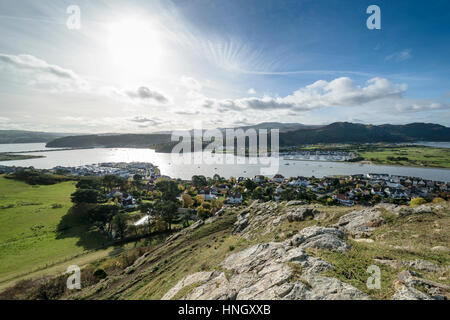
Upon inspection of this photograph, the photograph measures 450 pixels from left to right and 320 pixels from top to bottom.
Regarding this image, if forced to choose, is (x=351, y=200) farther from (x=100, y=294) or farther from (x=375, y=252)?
(x=100, y=294)

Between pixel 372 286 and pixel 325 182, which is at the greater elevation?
pixel 372 286

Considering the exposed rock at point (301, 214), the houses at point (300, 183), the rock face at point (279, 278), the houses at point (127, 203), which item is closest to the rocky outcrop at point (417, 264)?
the rock face at point (279, 278)

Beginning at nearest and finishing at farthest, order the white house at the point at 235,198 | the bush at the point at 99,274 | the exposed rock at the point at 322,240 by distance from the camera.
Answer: the exposed rock at the point at 322,240, the bush at the point at 99,274, the white house at the point at 235,198

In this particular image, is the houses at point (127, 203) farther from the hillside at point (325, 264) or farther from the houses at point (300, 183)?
the houses at point (300, 183)

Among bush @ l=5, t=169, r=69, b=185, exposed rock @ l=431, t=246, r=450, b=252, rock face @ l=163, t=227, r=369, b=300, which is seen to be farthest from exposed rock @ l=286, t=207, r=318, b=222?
bush @ l=5, t=169, r=69, b=185

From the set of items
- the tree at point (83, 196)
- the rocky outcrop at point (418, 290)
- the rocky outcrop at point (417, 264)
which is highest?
the rocky outcrop at point (418, 290)

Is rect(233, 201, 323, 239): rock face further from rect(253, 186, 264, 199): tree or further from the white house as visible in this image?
rect(253, 186, 264, 199): tree
